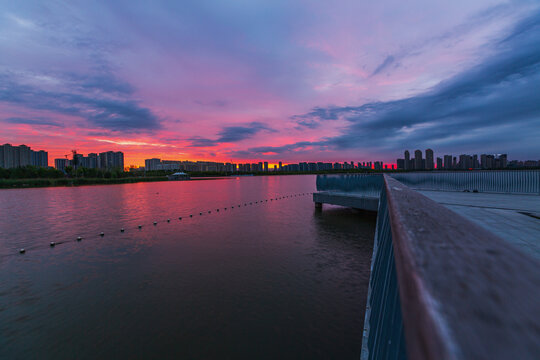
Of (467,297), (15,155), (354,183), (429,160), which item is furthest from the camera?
(15,155)

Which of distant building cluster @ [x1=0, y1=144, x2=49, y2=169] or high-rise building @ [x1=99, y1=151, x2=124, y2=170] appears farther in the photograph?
high-rise building @ [x1=99, y1=151, x2=124, y2=170]

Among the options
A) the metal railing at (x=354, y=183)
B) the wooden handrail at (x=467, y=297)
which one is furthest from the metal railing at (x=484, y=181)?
the wooden handrail at (x=467, y=297)

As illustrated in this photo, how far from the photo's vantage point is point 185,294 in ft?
25.1

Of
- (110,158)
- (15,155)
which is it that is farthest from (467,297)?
(110,158)

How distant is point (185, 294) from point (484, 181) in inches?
680

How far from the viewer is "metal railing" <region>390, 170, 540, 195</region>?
12688 mm

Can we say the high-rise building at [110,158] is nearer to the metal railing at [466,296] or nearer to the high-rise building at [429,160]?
the high-rise building at [429,160]

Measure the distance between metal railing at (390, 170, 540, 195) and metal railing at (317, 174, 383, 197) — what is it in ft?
15.7

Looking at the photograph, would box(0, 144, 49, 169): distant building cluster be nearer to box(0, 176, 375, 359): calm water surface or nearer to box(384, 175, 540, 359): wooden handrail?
box(0, 176, 375, 359): calm water surface

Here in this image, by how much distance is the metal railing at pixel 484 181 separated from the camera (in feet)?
41.6

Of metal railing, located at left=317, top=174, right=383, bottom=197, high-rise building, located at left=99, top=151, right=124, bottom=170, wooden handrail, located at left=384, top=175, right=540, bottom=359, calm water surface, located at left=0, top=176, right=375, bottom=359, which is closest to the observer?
wooden handrail, located at left=384, top=175, right=540, bottom=359

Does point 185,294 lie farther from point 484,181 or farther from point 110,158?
point 110,158

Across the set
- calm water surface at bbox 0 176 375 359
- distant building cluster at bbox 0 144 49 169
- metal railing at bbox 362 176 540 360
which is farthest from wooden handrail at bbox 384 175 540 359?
distant building cluster at bbox 0 144 49 169

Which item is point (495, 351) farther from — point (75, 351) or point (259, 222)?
point (259, 222)
